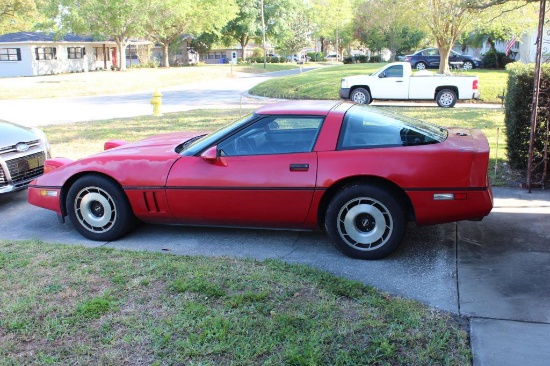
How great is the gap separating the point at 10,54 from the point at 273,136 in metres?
49.9

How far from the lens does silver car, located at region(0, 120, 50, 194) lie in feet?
22.0

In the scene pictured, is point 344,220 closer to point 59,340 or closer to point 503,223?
point 503,223

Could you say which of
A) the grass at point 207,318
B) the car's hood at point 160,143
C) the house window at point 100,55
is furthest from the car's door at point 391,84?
the house window at point 100,55

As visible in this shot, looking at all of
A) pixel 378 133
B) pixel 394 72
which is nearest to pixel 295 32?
pixel 394 72

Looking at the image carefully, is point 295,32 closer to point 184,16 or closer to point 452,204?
point 184,16

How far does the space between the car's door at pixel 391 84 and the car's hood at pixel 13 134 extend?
44.8 ft

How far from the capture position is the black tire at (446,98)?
18.1 m

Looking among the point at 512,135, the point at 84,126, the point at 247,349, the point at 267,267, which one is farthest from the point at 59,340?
the point at 84,126

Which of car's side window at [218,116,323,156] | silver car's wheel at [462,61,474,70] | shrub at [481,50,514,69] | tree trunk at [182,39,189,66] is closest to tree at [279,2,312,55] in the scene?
tree trunk at [182,39,189,66]

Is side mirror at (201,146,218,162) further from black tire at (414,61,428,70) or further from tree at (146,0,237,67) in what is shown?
tree at (146,0,237,67)

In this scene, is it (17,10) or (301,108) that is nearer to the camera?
(301,108)

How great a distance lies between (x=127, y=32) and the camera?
1827 inches

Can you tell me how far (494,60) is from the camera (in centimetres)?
3609

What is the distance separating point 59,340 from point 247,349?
47.8 inches
